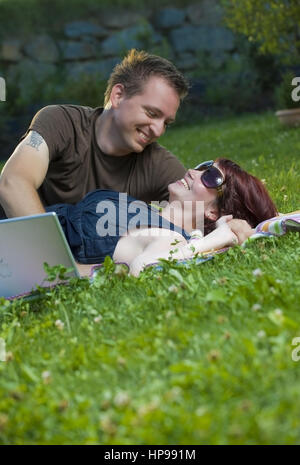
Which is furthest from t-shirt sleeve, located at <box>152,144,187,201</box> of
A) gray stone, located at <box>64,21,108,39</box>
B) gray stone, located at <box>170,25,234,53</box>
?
gray stone, located at <box>170,25,234,53</box>

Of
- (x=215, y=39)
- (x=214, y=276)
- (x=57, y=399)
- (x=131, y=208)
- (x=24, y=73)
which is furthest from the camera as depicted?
(x=215, y=39)

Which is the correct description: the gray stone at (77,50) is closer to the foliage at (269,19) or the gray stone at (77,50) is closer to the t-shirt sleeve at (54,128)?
the foliage at (269,19)

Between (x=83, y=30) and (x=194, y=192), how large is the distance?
14.1m

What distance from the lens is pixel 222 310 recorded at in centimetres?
249

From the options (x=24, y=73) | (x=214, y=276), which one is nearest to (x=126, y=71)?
(x=214, y=276)

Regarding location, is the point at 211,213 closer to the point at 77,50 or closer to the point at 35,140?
the point at 35,140

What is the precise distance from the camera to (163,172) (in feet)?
15.2

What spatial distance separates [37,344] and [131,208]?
→ 1559 millimetres

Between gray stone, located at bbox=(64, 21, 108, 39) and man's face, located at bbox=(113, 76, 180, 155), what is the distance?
43.8ft

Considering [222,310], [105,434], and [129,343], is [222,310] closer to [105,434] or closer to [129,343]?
[129,343]

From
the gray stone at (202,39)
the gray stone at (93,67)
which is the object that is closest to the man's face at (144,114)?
the gray stone at (93,67)

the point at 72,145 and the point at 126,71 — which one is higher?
the point at 126,71

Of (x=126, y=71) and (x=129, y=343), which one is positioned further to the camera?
(x=126, y=71)

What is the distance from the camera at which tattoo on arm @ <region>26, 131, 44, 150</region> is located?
4.09 meters
